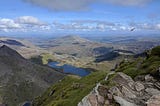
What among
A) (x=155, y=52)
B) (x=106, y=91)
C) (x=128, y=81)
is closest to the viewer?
(x=106, y=91)

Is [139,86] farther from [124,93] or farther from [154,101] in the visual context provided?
[154,101]

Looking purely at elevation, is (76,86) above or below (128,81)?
below

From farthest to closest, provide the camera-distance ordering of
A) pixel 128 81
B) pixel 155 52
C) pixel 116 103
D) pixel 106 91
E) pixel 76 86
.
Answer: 1. pixel 76 86
2. pixel 155 52
3. pixel 128 81
4. pixel 106 91
5. pixel 116 103

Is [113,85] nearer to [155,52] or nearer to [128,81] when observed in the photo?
[128,81]

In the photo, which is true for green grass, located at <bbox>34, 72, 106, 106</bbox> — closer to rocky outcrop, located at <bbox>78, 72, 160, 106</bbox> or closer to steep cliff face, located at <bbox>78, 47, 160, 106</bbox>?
steep cliff face, located at <bbox>78, 47, 160, 106</bbox>

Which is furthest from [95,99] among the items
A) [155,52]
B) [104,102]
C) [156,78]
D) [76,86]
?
[76,86]

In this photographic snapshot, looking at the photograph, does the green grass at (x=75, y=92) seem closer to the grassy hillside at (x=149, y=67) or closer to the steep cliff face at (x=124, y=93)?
the grassy hillside at (x=149, y=67)

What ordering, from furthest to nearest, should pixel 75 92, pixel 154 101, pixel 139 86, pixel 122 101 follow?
pixel 75 92 → pixel 139 86 → pixel 122 101 → pixel 154 101

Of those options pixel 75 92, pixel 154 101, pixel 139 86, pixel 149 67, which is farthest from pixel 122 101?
pixel 75 92
